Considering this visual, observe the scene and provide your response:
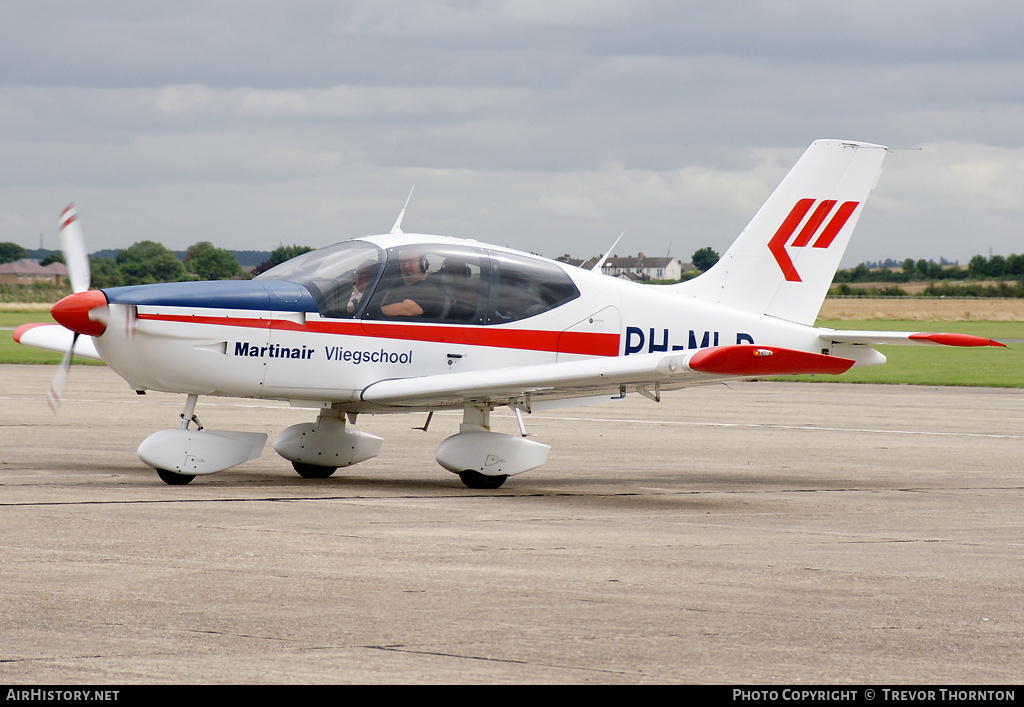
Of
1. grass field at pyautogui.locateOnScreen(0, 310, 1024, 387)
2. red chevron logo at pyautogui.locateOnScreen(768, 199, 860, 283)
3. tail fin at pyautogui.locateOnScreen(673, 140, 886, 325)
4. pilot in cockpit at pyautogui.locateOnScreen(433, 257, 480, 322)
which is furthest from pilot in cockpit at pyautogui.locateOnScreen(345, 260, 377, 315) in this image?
grass field at pyautogui.locateOnScreen(0, 310, 1024, 387)

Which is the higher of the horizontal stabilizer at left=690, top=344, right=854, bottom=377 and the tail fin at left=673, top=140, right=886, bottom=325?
the tail fin at left=673, top=140, right=886, bottom=325

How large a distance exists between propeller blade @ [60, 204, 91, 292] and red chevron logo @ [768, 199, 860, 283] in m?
6.78

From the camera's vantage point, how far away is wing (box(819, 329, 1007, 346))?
9484 millimetres

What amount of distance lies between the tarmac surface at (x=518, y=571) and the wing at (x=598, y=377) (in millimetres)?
856

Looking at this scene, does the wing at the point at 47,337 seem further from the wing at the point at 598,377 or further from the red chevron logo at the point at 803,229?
the red chevron logo at the point at 803,229

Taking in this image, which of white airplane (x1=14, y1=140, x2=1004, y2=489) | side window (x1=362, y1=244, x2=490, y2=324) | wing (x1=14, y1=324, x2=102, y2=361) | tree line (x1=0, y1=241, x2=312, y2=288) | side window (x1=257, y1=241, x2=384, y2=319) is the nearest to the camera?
white airplane (x1=14, y1=140, x2=1004, y2=489)

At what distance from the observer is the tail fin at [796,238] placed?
41.5ft

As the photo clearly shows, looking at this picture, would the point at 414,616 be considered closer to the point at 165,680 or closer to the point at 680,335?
the point at 165,680

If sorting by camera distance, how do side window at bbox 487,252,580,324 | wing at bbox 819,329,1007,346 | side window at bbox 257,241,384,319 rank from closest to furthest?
wing at bbox 819,329,1007,346 → side window at bbox 257,241,384,319 → side window at bbox 487,252,580,324

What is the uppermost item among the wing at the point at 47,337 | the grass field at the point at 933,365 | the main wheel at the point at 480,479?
the wing at the point at 47,337

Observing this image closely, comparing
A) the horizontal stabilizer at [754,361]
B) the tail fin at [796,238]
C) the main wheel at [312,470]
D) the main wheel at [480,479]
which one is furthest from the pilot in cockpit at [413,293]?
the tail fin at [796,238]

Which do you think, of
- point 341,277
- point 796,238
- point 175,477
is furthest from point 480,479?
point 796,238

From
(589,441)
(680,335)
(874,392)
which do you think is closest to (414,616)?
(680,335)

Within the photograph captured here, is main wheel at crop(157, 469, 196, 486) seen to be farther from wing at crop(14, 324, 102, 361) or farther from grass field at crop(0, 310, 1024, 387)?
grass field at crop(0, 310, 1024, 387)
